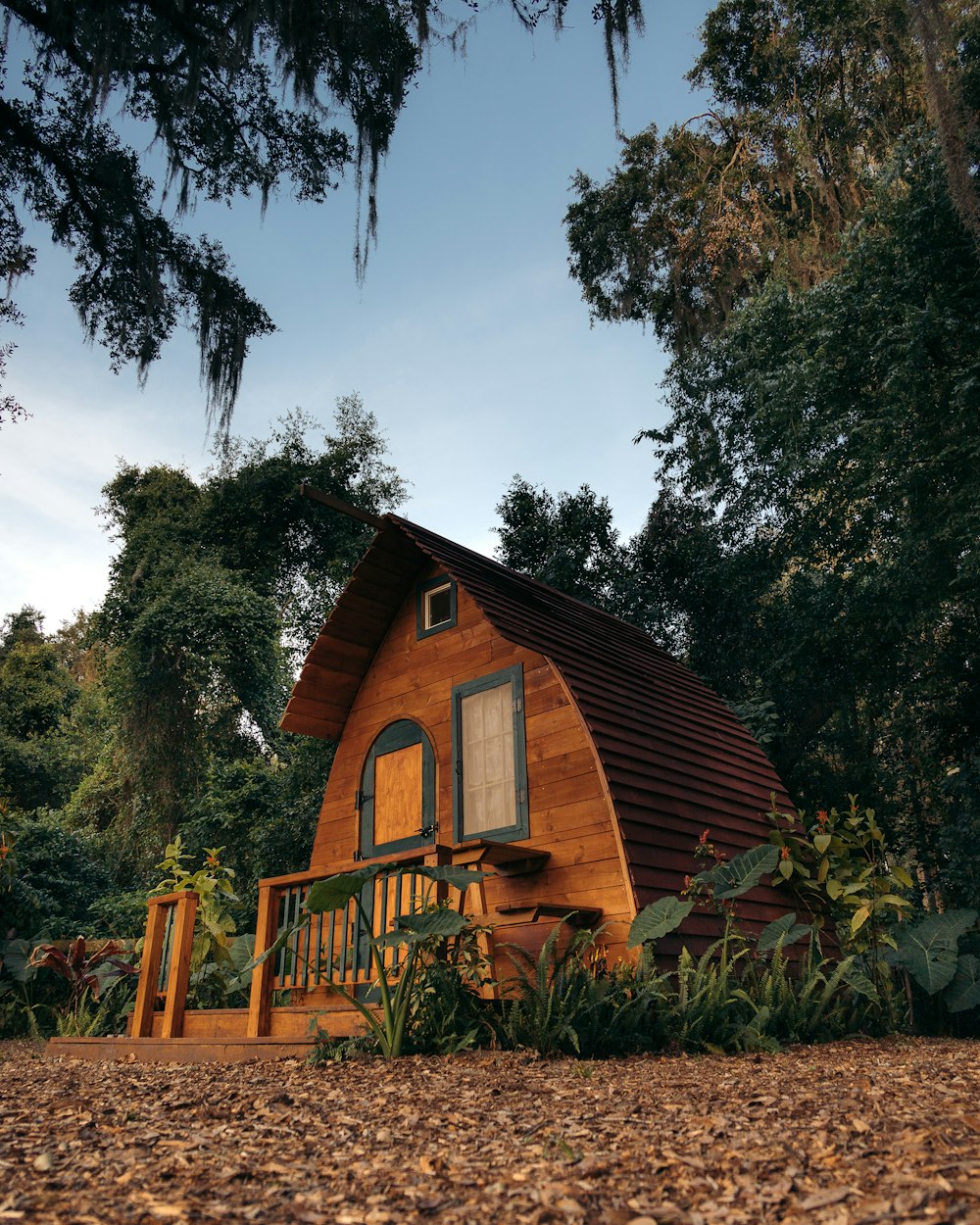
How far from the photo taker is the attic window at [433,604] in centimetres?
895

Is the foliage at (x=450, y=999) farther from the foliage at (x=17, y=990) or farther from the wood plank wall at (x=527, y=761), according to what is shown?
the foliage at (x=17, y=990)

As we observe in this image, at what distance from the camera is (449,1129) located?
3.13 m

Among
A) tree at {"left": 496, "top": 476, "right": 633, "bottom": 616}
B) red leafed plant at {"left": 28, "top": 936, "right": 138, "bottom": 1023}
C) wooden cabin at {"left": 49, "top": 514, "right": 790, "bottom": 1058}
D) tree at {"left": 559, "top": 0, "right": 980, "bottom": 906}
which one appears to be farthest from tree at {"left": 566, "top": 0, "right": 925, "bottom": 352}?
red leafed plant at {"left": 28, "top": 936, "right": 138, "bottom": 1023}

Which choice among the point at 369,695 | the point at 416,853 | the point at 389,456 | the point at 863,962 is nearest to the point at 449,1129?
the point at 416,853

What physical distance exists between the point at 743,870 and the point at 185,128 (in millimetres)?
10208

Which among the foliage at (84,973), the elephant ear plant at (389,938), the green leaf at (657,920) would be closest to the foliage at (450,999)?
the elephant ear plant at (389,938)

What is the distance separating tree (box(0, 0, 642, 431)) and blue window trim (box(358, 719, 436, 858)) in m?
4.87

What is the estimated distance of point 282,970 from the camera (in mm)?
6582

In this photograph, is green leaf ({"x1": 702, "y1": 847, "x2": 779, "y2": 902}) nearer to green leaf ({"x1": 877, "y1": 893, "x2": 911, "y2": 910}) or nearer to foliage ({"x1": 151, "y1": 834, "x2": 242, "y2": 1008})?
green leaf ({"x1": 877, "y1": 893, "x2": 911, "y2": 910})

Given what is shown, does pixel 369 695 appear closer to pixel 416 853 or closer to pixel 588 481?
pixel 416 853

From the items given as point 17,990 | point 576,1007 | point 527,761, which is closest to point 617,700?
point 527,761

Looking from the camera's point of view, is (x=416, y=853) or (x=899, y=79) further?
(x=899, y=79)

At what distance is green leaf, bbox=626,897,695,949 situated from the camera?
5.80 metres

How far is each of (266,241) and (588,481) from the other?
8532 mm
